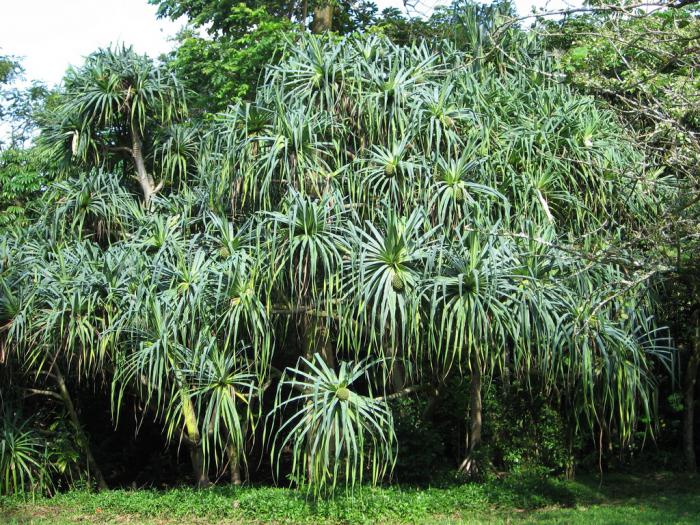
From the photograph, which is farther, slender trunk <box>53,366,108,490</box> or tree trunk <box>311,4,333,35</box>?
tree trunk <box>311,4,333,35</box>

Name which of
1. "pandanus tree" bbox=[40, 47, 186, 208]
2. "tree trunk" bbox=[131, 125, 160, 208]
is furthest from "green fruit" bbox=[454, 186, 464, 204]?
"tree trunk" bbox=[131, 125, 160, 208]

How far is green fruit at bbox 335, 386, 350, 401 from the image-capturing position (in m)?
7.48

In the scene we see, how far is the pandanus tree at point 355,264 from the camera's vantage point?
764cm

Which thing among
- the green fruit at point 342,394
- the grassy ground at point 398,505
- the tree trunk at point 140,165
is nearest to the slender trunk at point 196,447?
the grassy ground at point 398,505

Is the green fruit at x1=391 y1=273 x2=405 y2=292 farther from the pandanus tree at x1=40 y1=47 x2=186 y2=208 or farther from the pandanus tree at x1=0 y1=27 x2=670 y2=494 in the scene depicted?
the pandanus tree at x1=40 y1=47 x2=186 y2=208

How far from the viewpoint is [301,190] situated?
8.45 meters

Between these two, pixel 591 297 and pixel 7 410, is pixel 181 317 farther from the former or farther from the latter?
pixel 591 297

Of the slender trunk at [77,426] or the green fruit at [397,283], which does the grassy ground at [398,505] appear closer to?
the slender trunk at [77,426]

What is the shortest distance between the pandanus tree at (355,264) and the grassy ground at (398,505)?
446 mm

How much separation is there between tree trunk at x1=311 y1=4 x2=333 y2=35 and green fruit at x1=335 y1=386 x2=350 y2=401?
982 cm

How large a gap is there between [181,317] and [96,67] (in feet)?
14.0

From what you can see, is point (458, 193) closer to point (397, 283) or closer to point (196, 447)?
point (397, 283)

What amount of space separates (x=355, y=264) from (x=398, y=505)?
238 centimetres

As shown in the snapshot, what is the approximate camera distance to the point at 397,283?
7.57 m
